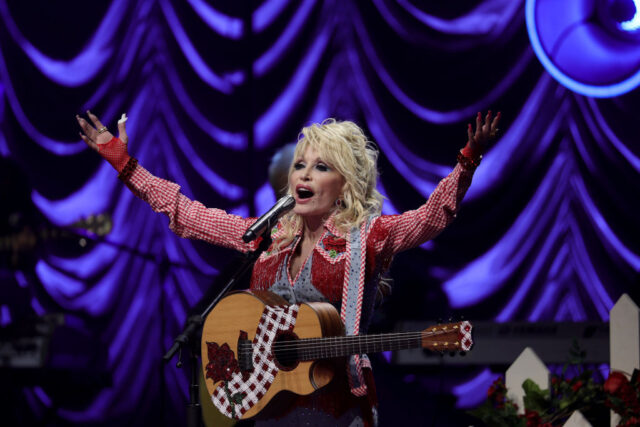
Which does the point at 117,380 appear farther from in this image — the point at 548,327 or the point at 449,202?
the point at 449,202

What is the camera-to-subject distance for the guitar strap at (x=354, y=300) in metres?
2.48

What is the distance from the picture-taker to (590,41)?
4.04m

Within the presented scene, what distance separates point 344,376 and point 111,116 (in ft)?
12.6

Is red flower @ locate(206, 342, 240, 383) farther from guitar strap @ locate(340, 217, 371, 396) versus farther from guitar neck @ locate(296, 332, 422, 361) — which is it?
guitar strap @ locate(340, 217, 371, 396)

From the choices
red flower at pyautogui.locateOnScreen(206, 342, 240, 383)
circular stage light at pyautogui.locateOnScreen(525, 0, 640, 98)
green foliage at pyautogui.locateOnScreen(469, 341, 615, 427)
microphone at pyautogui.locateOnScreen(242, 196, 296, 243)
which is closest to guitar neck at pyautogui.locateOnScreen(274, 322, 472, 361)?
red flower at pyautogui.locateOnScreen(206, 342, 240, 383)

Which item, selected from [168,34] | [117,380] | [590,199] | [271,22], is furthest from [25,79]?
[590,199]

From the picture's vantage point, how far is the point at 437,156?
16.7ft

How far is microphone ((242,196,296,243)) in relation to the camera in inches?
94.1

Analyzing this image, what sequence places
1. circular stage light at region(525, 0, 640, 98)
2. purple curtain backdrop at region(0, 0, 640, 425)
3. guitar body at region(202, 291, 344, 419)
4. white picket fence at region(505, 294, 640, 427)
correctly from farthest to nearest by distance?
purple curtain backdrop at region(0, 0, 640, 425) → circular stage light at region(525, 0, 640, 98) → white picket fence at region(505, 294, 640, 427) → guitar body at region(202, 291, 344, 419)

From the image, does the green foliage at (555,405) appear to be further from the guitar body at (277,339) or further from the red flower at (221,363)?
the red flower at (221,363)

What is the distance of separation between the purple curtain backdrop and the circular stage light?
23.7 inches

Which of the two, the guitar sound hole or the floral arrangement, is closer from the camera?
the guitar sound hole

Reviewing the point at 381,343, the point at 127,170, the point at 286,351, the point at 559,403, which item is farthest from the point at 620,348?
the point at 127,170

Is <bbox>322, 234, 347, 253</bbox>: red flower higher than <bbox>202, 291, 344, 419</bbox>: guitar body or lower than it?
higher
